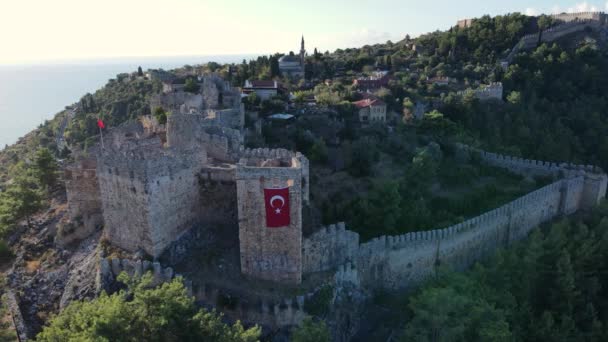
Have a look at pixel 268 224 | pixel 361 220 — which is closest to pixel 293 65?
pixel 361 220

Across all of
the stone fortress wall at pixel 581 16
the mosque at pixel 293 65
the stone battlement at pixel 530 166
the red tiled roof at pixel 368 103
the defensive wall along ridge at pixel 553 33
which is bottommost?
the stone battlement at pixel 530 166

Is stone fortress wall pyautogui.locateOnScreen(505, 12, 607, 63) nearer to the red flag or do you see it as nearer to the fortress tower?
the fortress tower

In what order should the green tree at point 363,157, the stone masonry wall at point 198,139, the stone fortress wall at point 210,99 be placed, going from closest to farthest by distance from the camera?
the stone masonry wall at point 198,139, the stone fortress wall at point 210,99, the green tree at point 363,157

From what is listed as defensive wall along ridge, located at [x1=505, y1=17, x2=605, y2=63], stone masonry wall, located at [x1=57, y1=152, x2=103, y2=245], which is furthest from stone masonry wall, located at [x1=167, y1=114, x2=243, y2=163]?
defensive wall along ridge, located at [x1=505, y1=17, x2=605, y2=63]

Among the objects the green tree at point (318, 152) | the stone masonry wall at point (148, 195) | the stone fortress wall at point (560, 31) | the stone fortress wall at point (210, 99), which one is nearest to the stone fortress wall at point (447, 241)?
the stone masonry wall at point (148, 195)

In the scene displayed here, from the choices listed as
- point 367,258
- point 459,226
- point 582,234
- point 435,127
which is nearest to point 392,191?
point 459,226

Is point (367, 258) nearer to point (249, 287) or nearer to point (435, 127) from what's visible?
point (249, 287)

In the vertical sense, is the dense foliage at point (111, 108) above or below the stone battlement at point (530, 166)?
above

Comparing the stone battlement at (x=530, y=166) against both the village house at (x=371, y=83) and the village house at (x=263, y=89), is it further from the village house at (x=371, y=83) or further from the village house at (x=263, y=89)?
the village house at (x=263, y=89)
